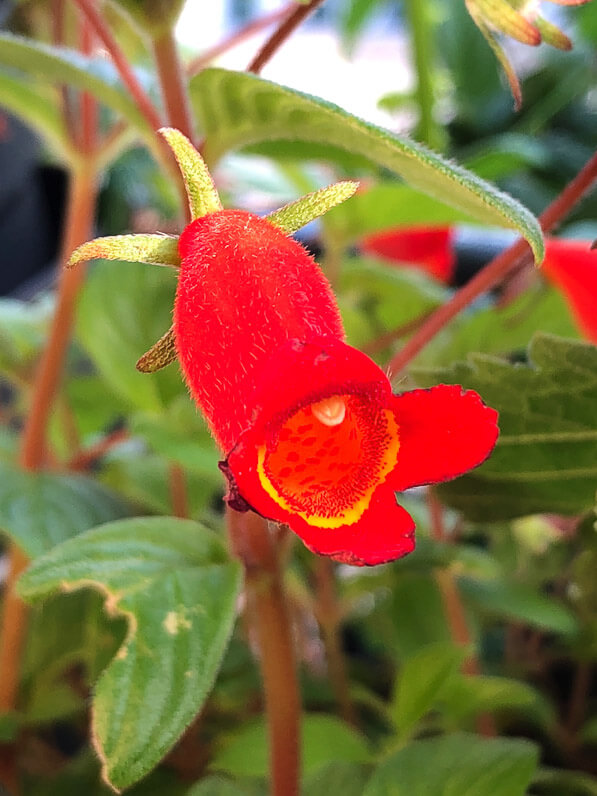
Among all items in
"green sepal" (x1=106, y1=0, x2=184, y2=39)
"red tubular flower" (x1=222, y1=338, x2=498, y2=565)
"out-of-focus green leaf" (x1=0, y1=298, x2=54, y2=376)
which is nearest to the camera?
"red tubular flower" (x1=222, y1=338, x2=498, y2=565)

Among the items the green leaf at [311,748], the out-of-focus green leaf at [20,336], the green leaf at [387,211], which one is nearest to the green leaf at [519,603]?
the green leaf at [311,748]

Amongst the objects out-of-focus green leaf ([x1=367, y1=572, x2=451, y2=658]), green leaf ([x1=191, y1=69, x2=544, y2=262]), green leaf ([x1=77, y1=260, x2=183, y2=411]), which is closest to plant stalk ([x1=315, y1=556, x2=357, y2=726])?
out-of-focus green leaf ([x1=367, y1=572, x2=451, y2=658])

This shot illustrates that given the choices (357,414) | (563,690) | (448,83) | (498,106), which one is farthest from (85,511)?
(448,83)

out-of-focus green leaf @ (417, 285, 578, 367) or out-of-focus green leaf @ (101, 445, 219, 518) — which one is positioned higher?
out-of-focus green leaf @ (417, 285, 578, 367)

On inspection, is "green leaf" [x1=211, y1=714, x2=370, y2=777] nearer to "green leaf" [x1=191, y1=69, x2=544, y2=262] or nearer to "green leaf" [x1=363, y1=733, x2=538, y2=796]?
"green leaf" [x1=363, y1=733, x2=538, y2=796]

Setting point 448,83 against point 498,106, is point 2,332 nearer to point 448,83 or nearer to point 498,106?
point 498,106

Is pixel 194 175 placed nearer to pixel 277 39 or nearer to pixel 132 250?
pixel 132 250
